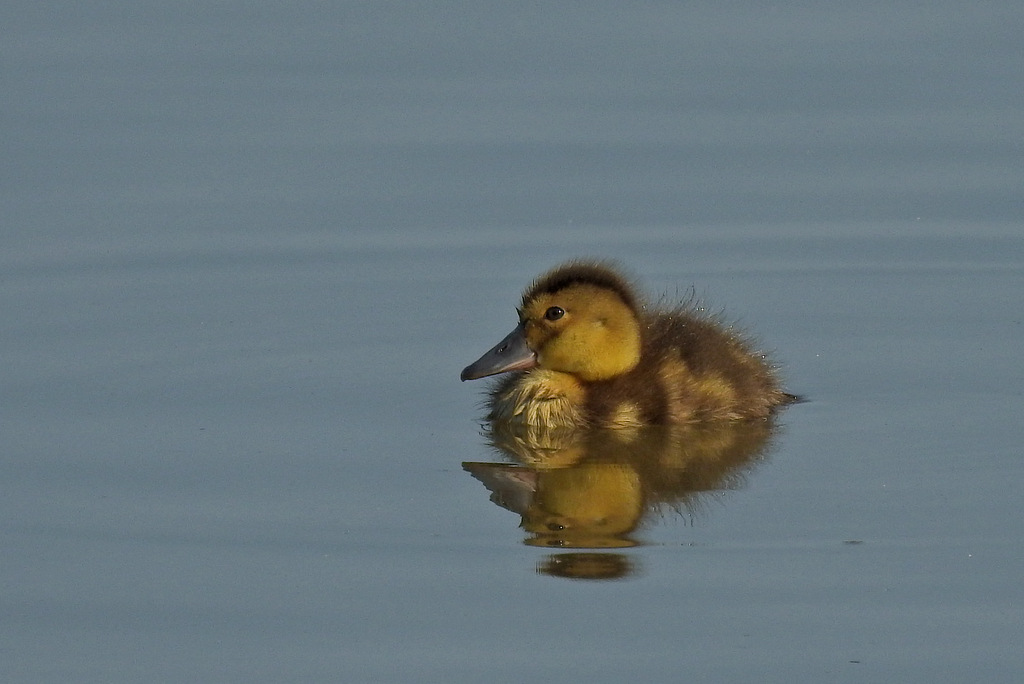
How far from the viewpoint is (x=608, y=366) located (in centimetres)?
759

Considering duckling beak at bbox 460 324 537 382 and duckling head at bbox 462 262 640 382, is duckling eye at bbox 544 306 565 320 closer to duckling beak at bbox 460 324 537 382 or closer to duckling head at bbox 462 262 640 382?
duckling head at bbox 462 262 640 382

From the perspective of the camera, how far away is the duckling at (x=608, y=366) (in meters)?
7.46

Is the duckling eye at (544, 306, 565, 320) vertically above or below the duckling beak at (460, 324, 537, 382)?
above

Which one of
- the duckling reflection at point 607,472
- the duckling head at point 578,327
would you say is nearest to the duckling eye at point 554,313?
the duckling head at point 578,327

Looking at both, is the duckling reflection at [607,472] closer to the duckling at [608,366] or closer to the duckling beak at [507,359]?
the duckling at [608,366]

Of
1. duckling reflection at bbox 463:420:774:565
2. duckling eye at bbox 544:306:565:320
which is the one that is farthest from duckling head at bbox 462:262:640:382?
duckling reflection at bbox 463:420:774:565

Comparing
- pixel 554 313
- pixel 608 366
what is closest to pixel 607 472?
pixel 608 366

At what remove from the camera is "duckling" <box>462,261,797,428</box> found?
24.5 feet

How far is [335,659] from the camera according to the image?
5.20m

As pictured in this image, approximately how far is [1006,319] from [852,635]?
341 centimetres

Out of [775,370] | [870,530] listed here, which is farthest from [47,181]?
[870,530]

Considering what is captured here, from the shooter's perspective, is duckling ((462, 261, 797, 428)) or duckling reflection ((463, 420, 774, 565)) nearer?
duckling reflection ((463, 420, 774, 565))

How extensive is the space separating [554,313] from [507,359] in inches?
10.1

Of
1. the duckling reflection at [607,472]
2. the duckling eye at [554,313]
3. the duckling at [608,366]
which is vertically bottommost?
the duckling reflection at [607,472]
